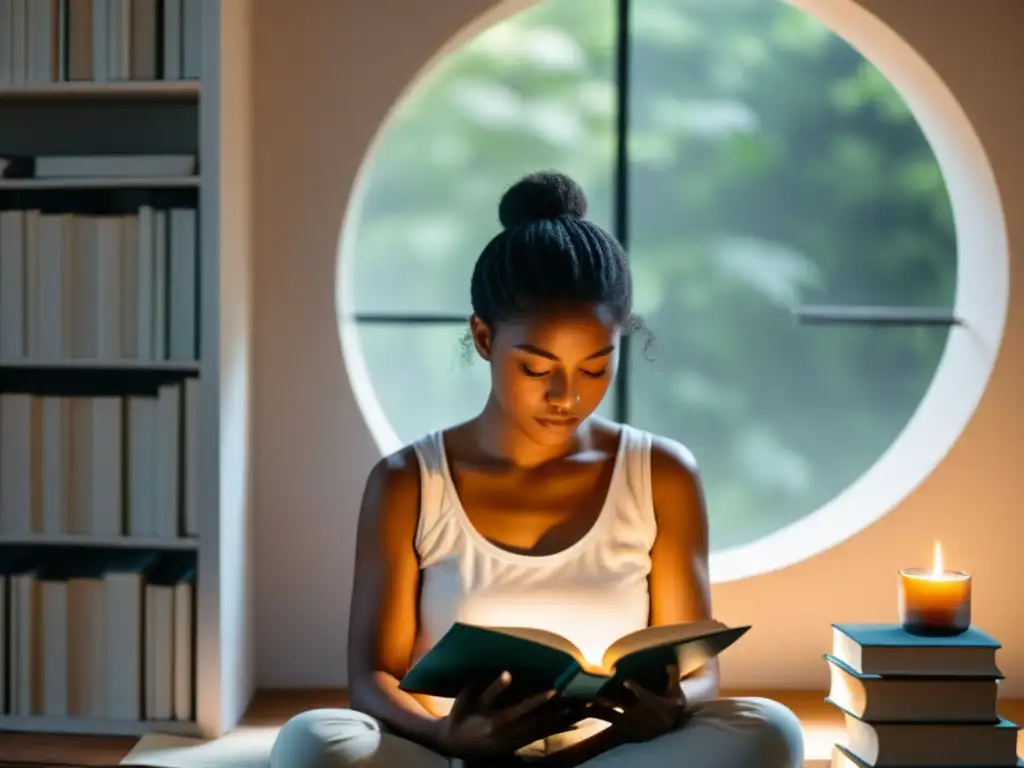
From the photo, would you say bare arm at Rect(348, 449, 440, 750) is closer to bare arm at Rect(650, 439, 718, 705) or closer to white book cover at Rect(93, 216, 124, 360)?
bare arm at Rect(650, 439, 718, 705)

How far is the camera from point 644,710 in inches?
74.4

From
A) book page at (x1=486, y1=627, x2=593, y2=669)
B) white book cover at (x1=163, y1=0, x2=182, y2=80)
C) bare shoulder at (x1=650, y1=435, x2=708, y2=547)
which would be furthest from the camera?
white book cover at (x1=163, y1=0, x2=182, y2=80)

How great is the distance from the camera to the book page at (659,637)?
5.75ft

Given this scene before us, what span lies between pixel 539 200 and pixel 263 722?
130cm

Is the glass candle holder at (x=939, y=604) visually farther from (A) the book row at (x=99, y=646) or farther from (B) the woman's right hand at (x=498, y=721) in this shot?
(A) the book row at (x=99, y=646)

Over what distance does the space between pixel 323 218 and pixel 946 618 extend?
158cm

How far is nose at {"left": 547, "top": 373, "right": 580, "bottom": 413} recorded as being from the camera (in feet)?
6.62

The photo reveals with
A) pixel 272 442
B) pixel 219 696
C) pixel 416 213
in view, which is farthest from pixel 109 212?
pixel 416 213

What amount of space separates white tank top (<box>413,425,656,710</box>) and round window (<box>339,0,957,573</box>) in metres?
9.90

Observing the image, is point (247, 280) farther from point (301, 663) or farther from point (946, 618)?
point (946, 618)

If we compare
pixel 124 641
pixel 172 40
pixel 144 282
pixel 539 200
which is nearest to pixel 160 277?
pixel 144 282

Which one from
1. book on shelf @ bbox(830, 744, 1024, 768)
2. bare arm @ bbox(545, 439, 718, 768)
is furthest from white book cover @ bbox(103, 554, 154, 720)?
book on shelf @ bbox(830, 744, 1024, 768)

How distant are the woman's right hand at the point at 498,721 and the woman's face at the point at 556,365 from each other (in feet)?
1.38

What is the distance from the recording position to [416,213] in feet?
42.3
